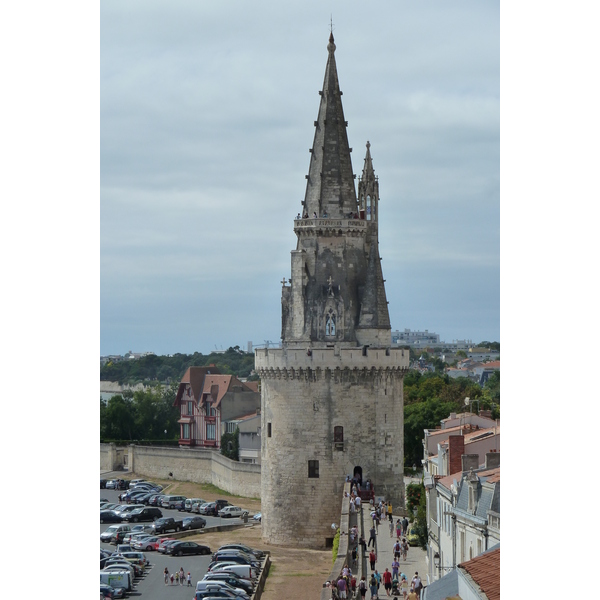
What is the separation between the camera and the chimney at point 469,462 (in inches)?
1331

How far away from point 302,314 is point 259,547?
9.33m

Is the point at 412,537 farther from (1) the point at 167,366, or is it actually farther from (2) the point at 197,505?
(1) the point at 167,366

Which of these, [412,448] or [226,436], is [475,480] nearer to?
[412,448]

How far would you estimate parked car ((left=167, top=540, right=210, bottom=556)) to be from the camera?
52.0 metres

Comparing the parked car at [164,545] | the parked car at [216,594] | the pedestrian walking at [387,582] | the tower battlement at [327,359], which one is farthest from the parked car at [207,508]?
the pedestrian walking at [387,582]

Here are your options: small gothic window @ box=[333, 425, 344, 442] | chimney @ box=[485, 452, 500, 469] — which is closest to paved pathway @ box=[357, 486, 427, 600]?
small gothic window @ box=[333, 425, 344, 442]

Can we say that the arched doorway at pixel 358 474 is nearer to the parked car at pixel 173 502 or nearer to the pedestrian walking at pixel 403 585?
the pedestrian walking at pixel 403 585

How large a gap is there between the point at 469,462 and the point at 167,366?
139 metres

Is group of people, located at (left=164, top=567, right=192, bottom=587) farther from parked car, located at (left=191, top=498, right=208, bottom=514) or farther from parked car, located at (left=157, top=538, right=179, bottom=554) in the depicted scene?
parked car, located at (left=191, top=498, right=208, bottom=514)

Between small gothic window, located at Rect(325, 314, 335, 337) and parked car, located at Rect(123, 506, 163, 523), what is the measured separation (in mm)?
20632

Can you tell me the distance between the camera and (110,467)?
90375 mm

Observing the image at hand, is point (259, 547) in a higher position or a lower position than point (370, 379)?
lower
